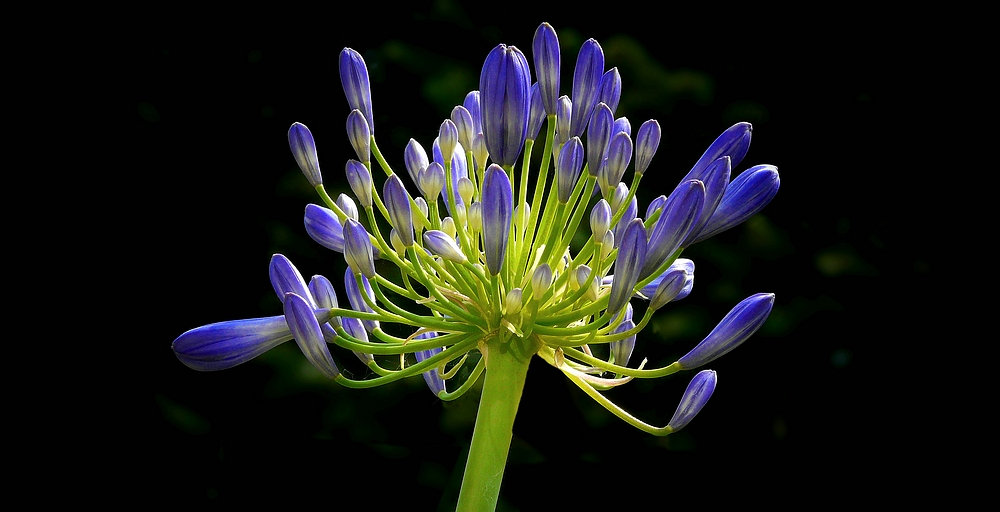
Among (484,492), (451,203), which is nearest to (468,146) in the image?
(451,203)

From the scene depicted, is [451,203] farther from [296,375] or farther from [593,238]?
[296,375]

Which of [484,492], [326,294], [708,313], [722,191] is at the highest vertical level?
[708,313]

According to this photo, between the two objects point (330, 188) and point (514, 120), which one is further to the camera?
point (330, 188)

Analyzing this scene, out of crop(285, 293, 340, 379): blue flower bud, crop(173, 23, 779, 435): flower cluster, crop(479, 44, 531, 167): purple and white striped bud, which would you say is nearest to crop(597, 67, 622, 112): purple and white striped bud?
crop(173, 23, 779, 435): flower cluster

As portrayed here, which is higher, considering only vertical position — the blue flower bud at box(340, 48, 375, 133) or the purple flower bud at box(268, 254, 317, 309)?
the blue flower bud at box(340, 48, 375, 133)

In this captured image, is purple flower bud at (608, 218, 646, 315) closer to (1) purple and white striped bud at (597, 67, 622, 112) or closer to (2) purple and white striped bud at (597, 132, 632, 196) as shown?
(2) purple and white striped bud at (597, 132, 632, 196)

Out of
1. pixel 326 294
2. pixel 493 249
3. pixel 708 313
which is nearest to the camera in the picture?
pixel 493 249

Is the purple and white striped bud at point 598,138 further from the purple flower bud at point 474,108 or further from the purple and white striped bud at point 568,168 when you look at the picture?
the purple flower bud at point 474,108
